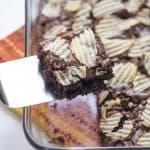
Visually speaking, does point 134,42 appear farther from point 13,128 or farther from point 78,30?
A: point 13,128

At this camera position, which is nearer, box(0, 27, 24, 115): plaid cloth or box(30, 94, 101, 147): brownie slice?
box(30, 94, 101, 147): brownie slice

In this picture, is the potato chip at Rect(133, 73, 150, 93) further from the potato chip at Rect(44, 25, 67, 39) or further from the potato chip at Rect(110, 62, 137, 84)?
the potato chip at Rect(44, 25, 67, 39)

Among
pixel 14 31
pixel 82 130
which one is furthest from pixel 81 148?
pixel 14 31

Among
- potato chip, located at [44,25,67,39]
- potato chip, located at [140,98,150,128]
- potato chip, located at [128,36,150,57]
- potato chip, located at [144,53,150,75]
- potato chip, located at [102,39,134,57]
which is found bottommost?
potato chip, located at [140,98,150,128]

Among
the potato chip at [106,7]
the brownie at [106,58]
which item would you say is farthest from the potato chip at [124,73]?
the potato chip at [106,7]

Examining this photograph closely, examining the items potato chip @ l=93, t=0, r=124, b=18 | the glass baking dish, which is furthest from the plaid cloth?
potato chip @ l=93, t=0, r=124, b=18

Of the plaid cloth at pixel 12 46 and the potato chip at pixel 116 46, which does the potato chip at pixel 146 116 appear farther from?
the plaid cloth at pixel 12 46

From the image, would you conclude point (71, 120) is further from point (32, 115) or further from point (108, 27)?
point (108, 27)
